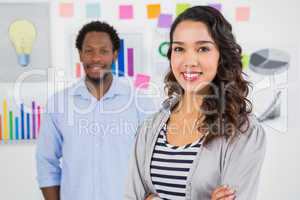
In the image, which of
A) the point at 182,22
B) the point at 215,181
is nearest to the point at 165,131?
the point at 215,181

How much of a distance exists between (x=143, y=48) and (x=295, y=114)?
3.25 ft

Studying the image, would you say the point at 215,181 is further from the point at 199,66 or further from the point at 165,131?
the point at 199,66

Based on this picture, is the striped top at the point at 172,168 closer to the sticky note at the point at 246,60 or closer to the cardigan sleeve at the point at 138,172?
the cardigan sleeve at the point at 138,172

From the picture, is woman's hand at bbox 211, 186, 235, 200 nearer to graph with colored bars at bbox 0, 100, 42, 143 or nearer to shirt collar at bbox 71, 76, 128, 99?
shirt collar at bbox 71, 76, 128, 99

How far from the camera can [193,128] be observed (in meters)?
1.31

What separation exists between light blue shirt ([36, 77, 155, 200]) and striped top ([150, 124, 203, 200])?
2.81 ft

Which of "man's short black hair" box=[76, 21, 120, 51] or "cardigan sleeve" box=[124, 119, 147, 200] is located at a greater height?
"man's short black hair" box=[76, 21, 120, 51]

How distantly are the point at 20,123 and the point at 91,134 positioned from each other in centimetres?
49

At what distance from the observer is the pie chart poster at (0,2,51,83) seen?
2.31 meters

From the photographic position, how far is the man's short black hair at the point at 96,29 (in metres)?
2.27

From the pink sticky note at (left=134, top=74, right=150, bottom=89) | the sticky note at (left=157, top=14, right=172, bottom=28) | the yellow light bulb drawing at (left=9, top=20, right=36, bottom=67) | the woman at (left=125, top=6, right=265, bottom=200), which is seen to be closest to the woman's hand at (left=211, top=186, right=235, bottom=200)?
the woman at (left=125, top=6, right=265, bottom=200)

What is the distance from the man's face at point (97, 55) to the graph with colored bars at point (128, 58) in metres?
0.08

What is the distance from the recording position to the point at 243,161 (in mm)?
1208

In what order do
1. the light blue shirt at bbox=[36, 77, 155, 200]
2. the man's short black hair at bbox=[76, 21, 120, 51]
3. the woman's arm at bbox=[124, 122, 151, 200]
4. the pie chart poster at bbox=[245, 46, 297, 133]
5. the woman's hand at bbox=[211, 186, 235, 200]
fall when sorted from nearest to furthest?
Result: the woman's hand at bbox=[211, 186, 235, 200] → the woman's arm at bbox=[124, 122, 151, 200] → the light blue shirt at bbox=[36, 77, 155, 200] → the man's short black hair at bbox=[76, 21, 120, 51] → the pie chart poster at bbox=[245, 46, 297, 133]
